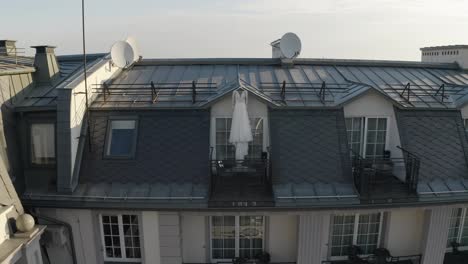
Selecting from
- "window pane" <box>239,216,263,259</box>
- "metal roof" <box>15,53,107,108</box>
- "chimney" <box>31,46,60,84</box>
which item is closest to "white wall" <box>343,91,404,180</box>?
"window pane" <box>239,216,263,259</box>

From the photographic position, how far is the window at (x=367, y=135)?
43.6 feet

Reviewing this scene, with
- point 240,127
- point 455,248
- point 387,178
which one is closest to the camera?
point 240,127

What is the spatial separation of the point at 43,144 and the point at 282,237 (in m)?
9.86

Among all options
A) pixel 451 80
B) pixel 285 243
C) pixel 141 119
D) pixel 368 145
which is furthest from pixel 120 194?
pixel 451 80

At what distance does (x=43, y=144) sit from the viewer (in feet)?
40.5

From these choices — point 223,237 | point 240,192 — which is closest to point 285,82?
point 240,192

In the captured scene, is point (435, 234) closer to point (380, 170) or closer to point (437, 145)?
point (380, 170)

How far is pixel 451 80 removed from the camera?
57.8 feet

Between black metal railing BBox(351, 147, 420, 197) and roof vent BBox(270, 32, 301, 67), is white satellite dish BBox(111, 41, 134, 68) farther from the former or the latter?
black metal railing BBox(351, 147, 420, 197)

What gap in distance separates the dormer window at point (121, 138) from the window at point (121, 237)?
2.36 meters

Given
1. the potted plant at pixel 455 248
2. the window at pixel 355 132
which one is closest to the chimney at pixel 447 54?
the window at pixel 355 132

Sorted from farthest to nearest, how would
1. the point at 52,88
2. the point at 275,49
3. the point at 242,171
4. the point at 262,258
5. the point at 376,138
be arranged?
1. the point at 275,49
2. the point at 52,88
3. the point at 376,138
4. the point at 262,258
5. the point at 242,171

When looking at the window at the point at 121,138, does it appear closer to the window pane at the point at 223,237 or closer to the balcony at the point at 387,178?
the window pane at the point at 223,237

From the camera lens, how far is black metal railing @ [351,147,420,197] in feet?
38.6
